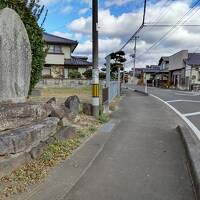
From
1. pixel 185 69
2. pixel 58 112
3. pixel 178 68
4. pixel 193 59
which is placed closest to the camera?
pixel 58 112

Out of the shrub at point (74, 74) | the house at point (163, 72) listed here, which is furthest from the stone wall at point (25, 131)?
the house at point (163, 72)

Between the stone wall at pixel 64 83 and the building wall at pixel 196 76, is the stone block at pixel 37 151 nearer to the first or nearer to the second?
the stone wall at pixel 64 83

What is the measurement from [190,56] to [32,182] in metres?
56.3

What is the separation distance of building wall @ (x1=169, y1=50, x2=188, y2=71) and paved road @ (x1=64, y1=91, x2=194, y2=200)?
166 ft

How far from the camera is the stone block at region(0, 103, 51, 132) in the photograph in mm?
5199

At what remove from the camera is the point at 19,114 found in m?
5.56

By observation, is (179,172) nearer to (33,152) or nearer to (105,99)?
(33,152)

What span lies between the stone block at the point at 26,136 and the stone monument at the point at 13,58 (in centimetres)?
96

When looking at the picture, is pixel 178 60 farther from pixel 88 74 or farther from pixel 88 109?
pixel 88 109

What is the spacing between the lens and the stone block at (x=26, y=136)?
177 inches

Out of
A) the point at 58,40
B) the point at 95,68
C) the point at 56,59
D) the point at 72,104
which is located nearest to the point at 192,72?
the point at 58,40

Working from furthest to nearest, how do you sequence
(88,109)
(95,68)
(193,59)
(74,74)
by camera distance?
(193,59) → (74,74) → (88,109) → (95,68)

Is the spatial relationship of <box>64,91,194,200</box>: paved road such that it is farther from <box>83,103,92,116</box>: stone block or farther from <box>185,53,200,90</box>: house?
<box>185,53,200,90</box>: house

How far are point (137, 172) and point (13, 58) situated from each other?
11.0 ft
